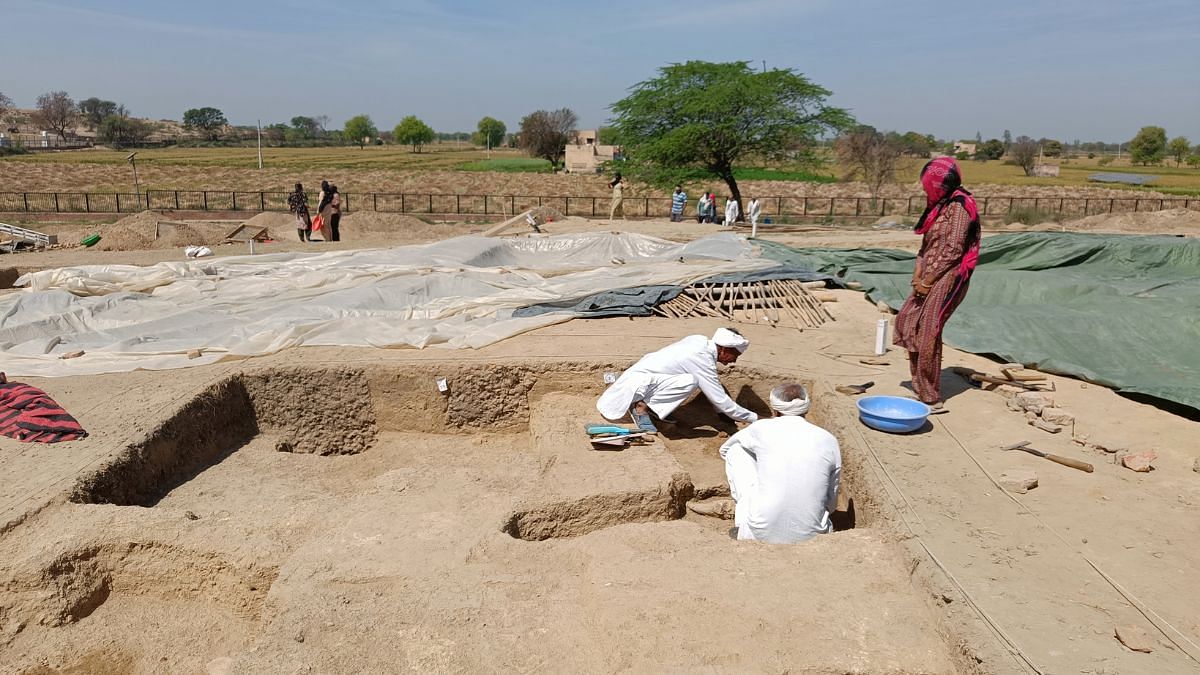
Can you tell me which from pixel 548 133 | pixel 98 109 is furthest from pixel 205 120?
pixel 548 133

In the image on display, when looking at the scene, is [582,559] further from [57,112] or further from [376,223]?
[57,112]

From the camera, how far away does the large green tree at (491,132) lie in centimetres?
10500

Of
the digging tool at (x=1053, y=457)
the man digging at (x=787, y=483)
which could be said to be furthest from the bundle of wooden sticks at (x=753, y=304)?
the man digging at (x=787, y=483)

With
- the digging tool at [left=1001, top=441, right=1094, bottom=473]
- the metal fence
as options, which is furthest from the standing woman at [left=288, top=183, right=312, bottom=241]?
the digging tool at [left=1001, top=441, right=1094, bottom=473]

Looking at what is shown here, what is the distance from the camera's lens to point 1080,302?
29.6ft

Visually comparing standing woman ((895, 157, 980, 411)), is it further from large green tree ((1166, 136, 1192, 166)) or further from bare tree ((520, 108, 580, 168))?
large green tree ((1166, 136, 1192, 166))

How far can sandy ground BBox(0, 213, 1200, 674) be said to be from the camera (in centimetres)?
334

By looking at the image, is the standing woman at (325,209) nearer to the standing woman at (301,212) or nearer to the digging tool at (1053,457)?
the standing woman at (301,212)

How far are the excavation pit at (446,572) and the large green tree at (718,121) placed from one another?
1800 centimetres

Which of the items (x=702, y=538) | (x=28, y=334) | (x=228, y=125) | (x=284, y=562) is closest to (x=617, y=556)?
(x=702, y=538)

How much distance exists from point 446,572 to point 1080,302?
828 centimetres

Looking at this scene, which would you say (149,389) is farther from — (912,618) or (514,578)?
(912,618)

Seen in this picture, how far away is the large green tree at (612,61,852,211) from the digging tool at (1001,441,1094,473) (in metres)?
18.5

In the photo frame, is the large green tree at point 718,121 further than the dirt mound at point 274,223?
Yes
